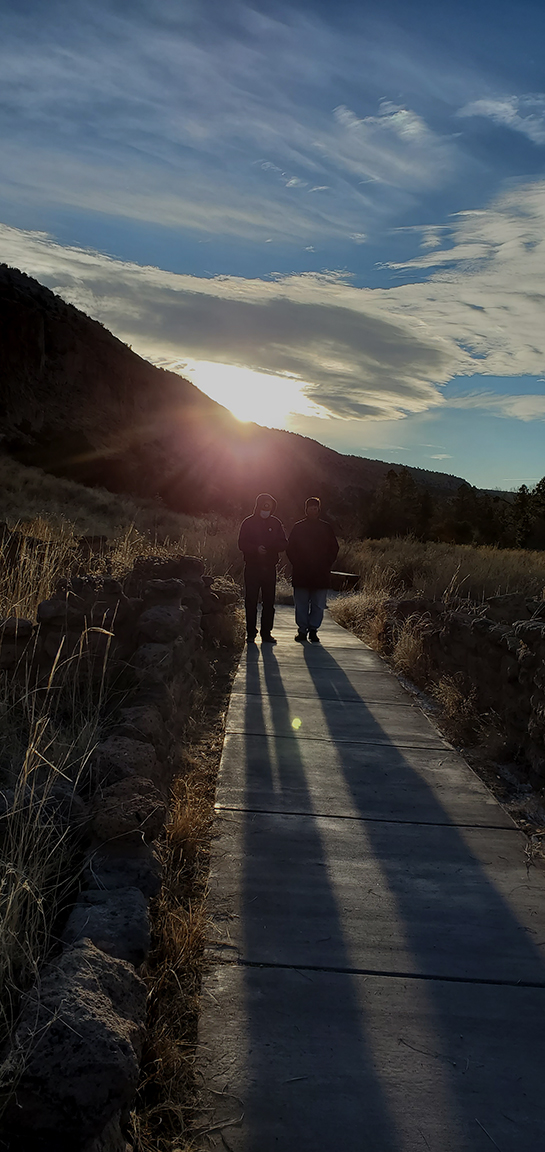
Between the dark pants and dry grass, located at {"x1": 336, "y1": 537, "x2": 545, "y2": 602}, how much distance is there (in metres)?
3.43

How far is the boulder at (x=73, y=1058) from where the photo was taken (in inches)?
74.2

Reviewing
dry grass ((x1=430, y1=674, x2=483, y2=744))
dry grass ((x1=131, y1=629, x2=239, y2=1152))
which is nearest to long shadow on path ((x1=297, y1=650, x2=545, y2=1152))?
dry grass ((x1=131, y1=629, x2=239, y2=1152))

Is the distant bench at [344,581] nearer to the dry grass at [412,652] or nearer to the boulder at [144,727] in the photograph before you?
the dry grass at [412,652]

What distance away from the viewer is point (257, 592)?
10141 millimetres

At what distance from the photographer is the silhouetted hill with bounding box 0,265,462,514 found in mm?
43844

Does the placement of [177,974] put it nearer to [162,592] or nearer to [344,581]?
[162,592]

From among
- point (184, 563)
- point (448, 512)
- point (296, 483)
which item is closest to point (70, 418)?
point (296, 483)

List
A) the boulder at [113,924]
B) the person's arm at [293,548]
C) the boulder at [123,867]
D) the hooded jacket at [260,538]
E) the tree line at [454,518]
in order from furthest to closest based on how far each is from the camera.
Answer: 1. the tree line at [454,518]
2. the person's arm at [293,548]
3. the hooded jacket at [260,538]
4. the boulder at [123,867]
5. the boulder at [113,924]

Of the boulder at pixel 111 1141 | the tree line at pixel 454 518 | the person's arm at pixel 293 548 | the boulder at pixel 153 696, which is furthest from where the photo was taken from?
the tree line at pixel 454 518

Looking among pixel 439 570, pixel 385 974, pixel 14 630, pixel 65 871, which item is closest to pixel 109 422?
pixel 439 570

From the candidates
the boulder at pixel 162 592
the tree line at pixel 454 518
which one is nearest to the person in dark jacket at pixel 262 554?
the boulder at pixel 162 592

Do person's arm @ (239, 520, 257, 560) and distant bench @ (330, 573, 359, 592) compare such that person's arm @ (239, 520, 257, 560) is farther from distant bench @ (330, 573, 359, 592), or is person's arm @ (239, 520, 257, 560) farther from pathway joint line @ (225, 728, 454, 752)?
distant bench @ (330, 573, 359, 592)

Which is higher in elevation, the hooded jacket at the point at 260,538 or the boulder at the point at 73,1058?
the hooded jacket at the point at 260,538

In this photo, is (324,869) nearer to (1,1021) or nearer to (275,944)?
(275,944)
